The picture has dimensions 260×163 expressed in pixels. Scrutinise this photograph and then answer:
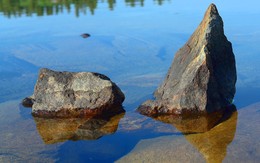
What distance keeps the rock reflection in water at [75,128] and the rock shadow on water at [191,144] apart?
2.77 feet

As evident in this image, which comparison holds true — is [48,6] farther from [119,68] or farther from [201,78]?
[201,78]

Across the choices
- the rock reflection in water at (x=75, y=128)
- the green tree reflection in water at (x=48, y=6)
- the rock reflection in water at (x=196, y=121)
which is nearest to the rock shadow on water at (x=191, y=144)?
the rock reflection in water at (x=196, y=121)

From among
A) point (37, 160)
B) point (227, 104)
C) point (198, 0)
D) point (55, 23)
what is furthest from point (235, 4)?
point (37, 160)

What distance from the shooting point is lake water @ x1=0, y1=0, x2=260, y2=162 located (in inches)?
254

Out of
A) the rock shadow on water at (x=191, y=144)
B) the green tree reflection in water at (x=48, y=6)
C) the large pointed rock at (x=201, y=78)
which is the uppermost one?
the large pointed rock at (x=201, y=78)

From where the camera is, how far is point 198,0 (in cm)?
2014

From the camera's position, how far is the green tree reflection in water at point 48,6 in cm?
1972

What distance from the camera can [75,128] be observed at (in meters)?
7.37

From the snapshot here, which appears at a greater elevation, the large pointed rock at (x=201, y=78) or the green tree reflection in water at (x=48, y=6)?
the large pointed rock at (x=201, y=78)

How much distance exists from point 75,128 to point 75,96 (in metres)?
0.67

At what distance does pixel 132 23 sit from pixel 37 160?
10.3 metres

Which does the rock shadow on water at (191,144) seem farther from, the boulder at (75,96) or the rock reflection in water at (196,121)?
the boulder at (75,96)

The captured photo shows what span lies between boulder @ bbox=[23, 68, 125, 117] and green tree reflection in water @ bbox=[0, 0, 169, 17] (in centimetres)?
1107

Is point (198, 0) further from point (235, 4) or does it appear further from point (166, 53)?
point (166, 53)
